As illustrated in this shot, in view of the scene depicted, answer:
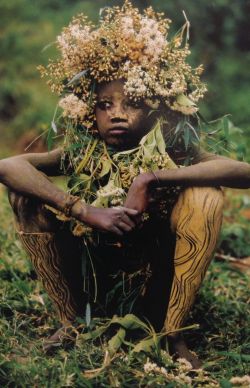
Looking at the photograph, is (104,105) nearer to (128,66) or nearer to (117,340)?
(128,66)

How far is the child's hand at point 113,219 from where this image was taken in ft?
7.61

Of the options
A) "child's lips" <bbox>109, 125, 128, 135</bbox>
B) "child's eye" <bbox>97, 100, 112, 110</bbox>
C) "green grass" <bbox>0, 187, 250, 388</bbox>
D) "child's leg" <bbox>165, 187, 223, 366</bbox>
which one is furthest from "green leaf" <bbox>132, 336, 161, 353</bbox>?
"child's eye" <bbox>97, 100, 112, 110</bbox>

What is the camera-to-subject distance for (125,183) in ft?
8.25

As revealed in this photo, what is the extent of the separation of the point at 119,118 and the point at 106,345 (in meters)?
0.85

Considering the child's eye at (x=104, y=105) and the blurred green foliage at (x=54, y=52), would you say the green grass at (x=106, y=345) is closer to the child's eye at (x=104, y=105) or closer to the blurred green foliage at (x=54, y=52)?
the child's eye at (x=104, y=105)

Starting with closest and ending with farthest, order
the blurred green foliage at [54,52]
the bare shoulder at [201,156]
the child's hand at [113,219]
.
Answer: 1. the child's hand at [113,219]
2. the bare shoulder at [201,156]
3. the blurred green foliage at [54,52]

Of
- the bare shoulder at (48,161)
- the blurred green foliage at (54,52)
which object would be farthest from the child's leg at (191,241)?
the blurred green foliage at (54,52)

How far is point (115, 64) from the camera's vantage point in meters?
2.61

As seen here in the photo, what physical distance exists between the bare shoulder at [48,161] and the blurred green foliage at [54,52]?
4.74 m

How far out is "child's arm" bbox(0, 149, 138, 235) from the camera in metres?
2.32

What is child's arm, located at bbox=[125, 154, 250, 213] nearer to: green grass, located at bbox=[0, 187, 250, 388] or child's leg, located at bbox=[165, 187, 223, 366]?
child's leg, located at bbox=[165, 187, 223, 366]

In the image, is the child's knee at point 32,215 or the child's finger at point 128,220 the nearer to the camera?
the child's finger at point 128,220

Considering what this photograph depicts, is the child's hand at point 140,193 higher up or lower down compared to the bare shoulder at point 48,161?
lower down

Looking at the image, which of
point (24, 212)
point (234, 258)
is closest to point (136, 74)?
point (24, 212)
